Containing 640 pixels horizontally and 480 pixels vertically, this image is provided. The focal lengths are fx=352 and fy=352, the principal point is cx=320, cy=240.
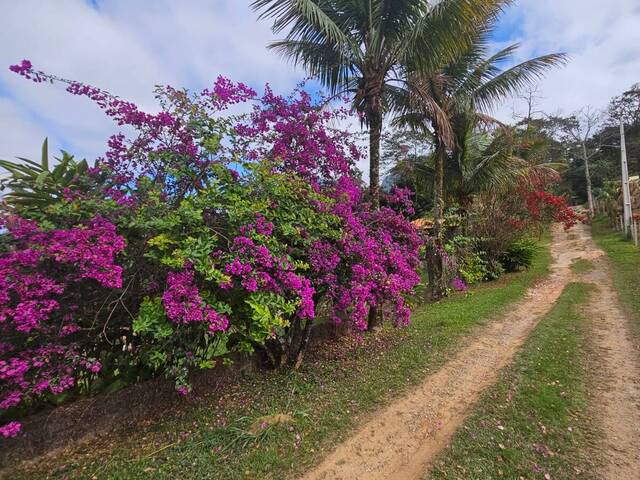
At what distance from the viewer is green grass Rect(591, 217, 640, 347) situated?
7112 millimetres

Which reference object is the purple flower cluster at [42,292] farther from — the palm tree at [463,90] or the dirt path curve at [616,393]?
the palm tree at [463,90]

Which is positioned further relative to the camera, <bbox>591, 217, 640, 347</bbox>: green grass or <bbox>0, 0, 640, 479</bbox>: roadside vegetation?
<bbox>591, 217, 640, 347</bbox>: green grass

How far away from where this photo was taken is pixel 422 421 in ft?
11.7

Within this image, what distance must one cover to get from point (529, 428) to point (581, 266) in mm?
13412

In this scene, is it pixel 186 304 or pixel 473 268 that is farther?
pixel 473 268

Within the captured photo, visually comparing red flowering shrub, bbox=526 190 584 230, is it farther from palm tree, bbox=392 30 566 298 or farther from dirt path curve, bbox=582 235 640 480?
dirt path curve, bbox=582 235 640 480

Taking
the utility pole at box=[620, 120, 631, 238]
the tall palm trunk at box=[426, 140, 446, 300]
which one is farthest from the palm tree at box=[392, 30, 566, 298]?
the utility pole at box=[620, 120, 631, 238]

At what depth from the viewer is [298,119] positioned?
5066 millimetres

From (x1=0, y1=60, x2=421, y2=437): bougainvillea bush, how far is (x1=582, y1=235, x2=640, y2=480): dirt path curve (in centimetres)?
227

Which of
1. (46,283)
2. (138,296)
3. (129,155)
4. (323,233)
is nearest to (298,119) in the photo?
(323,233)

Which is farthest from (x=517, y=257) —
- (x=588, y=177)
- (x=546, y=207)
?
(x=588, y=177)

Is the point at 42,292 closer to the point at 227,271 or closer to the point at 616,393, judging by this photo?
the point at 227,271

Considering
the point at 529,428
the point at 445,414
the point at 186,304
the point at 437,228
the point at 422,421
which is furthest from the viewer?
the point at 437,228

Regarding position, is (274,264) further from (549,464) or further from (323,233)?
(549,464)
